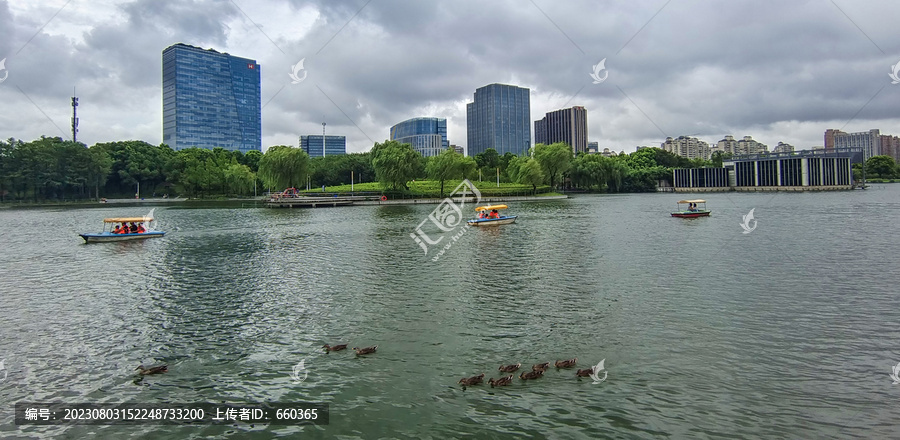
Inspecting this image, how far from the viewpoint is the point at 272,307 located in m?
22.8

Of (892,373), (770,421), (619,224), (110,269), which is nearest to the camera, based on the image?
(770,421)

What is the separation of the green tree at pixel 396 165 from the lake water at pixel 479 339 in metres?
79.8

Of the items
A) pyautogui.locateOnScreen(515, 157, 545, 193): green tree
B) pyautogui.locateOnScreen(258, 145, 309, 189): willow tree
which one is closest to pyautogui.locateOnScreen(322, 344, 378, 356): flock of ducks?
pyautogui.locateOnScreen(258, 145, 309, 189): willow tree

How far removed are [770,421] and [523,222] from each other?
5365cm

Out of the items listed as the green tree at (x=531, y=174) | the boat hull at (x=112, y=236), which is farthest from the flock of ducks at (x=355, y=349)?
the green tree at (x=531, y=174)

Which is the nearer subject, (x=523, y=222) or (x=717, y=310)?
(x=717, y=310)

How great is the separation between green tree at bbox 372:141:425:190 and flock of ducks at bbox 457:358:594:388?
102 metres

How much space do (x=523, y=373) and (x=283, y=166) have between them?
111m

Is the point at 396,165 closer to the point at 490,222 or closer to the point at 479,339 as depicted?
the point at 490,222

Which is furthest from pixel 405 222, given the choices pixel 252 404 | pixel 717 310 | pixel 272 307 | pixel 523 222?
pixel 252 404

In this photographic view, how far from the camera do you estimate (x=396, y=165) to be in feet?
379

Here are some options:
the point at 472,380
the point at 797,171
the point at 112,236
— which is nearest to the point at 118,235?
the point at 112,236

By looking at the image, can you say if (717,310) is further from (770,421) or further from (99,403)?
(99,403)

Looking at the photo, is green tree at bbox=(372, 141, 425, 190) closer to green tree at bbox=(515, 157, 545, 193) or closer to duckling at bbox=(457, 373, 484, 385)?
green tree at bbox=(515, 157, 545, 193)
